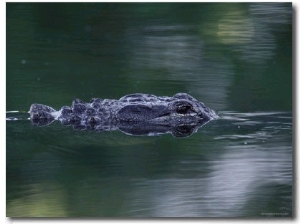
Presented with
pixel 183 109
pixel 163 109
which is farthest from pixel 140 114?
pixel 183 109

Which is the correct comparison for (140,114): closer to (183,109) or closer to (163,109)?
(163,109)

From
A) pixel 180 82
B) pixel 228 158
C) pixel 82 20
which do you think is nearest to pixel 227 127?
pixel 228 158

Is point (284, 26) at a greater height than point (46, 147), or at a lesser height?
greater

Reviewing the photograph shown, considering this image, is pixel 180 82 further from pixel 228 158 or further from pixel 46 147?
pixel 46 147

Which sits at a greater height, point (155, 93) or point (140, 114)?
point (155, 93)
